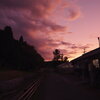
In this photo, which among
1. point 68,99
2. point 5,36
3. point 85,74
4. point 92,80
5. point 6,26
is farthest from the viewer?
point 6,26

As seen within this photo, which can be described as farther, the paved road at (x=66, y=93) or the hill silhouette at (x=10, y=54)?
the hill silhouette at (x=10, y=54)

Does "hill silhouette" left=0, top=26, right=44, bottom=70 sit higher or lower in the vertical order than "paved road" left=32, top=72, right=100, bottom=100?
higher

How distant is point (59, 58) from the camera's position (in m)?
186

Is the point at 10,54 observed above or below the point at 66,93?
A: above

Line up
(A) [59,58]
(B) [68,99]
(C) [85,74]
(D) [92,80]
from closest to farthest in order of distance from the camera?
(B) [68,99], (D) [92,80], (C) [85,74], (A) [59,58]

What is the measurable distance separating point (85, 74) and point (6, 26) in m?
53.9

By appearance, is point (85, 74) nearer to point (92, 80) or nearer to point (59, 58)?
point (92, 80)

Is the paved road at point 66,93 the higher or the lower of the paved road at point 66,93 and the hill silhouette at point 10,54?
the lower

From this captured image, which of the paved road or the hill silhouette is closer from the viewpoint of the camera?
the paved road

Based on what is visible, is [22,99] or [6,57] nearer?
[22,99]

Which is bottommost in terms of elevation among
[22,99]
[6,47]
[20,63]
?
[22,99]

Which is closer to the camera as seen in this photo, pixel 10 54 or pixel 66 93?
pixel 66 93

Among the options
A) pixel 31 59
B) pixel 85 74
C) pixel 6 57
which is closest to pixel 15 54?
pixel 6 57

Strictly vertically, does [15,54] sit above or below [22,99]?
above
